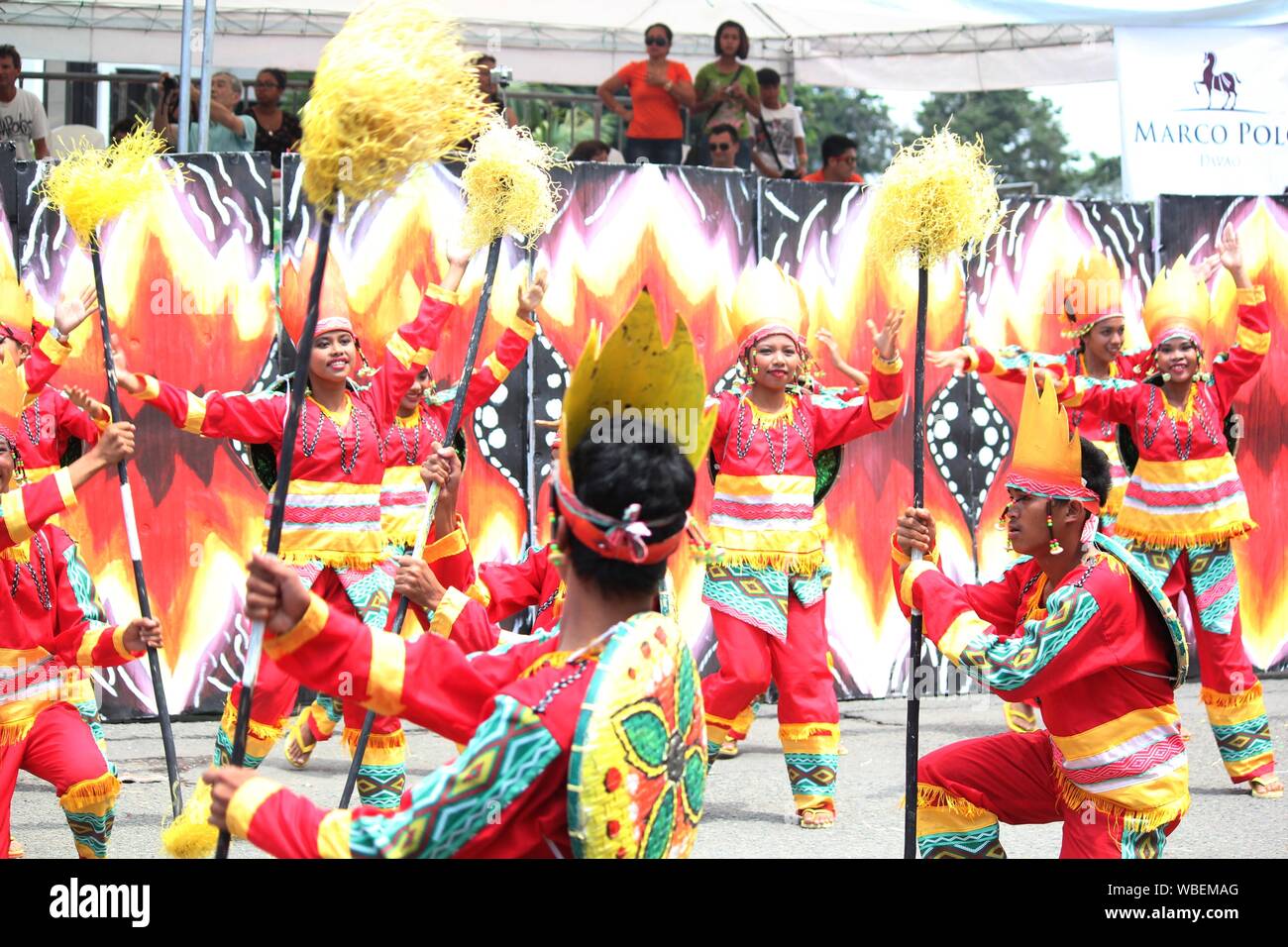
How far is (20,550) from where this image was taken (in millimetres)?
4801

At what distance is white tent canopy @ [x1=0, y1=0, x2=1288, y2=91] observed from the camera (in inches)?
371

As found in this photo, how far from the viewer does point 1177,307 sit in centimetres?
740

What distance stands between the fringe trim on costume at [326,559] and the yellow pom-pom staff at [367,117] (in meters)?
3.05

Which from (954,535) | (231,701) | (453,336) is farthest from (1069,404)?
(231,701)

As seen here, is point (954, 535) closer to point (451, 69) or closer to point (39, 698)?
point (39, 698)

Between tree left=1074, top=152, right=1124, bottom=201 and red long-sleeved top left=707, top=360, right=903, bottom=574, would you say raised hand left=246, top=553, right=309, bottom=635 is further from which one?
tree left=1074, top=152, right=1124, bottom=201

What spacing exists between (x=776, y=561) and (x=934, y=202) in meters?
2.09

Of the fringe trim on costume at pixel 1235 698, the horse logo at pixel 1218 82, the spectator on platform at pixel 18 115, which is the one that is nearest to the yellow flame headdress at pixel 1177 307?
the fringe trim on costume at pixel 1235 698

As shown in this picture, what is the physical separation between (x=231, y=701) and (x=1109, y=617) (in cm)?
315

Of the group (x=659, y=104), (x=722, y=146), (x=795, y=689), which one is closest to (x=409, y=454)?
(x=795, y=689)

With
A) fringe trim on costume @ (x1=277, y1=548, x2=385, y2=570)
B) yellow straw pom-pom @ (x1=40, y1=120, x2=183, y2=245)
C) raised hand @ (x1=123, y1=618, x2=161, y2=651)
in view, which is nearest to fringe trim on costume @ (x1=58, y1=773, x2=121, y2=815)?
→ raised hand @ (x1=123, y1=618, x2=161, y2=651)

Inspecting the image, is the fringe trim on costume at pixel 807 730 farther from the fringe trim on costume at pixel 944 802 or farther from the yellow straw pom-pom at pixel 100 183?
the yellow straw pom-pom at pixel 100 183

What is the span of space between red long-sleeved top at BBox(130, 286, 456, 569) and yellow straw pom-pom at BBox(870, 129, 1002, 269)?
214 centimetres

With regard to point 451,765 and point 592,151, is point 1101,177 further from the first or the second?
point 451,765
